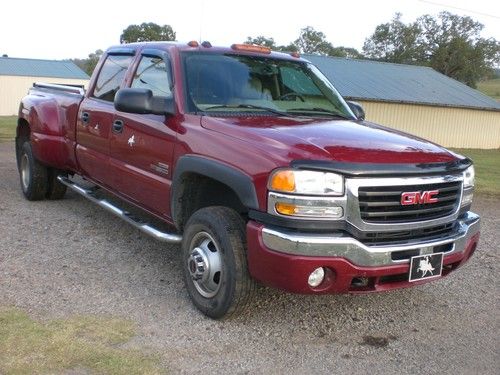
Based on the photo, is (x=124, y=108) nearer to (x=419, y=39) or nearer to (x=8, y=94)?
(x=8, y=94)

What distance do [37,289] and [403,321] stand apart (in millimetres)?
2746

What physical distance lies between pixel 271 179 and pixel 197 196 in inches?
41.9

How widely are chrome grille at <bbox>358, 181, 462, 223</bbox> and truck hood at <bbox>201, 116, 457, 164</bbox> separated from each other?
0.17 metres

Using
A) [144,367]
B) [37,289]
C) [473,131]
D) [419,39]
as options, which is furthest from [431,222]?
[419,39]

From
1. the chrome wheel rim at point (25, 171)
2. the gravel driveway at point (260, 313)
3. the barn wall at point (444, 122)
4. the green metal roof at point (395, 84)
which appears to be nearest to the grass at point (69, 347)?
the gravel driveway at point (260, 313)

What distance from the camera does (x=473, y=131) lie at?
3534 centimetres

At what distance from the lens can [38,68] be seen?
5466 centimetres

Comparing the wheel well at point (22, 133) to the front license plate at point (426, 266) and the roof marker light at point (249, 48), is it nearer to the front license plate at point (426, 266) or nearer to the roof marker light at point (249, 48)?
the roof marker light at point (249, 48)

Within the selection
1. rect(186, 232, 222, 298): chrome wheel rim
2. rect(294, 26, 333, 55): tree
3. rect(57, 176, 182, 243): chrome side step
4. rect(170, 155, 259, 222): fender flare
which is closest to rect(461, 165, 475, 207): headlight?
rect(170, 155, 259, 222): fender flare

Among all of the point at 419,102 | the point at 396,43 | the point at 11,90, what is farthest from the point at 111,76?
the point at 396,43

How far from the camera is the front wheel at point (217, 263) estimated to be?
3732mm

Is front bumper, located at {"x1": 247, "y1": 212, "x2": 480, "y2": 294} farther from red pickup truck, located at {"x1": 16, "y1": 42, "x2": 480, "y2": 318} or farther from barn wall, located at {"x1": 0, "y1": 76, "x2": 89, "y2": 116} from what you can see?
barn wall, located at {"x1": 0, "y1": 76, "x2": 89, "y2": 116}

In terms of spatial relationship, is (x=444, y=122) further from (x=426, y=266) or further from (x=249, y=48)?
(x=426, y=266)

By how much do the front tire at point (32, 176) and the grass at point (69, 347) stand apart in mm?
3439
